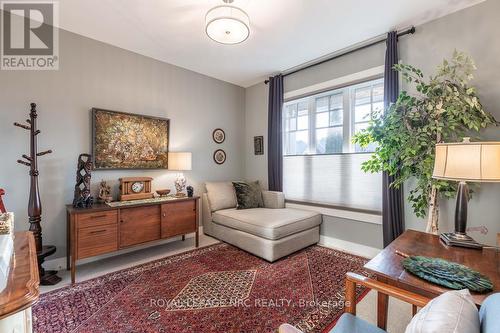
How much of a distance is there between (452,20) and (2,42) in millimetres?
4553

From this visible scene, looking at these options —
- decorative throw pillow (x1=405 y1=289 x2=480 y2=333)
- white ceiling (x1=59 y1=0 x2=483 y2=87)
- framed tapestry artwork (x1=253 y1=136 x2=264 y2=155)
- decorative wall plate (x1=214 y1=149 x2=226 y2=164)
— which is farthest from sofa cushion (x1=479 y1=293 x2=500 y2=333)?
decorative wall plate (x1=214 y1=149 x2=226 y2=164)

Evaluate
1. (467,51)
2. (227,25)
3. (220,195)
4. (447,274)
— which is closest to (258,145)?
(220,195)

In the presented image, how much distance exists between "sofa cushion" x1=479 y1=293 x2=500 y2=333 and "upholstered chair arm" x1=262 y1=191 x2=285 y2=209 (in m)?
2.94

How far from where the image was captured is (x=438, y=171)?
1623mm

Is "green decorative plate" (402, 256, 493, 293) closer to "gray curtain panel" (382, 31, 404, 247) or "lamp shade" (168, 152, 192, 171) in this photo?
"gray curtain panel" (382, 31, 404, 247)

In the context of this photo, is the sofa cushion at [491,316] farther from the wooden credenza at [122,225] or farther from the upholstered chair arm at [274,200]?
the upholstered chair arm at [274,200]

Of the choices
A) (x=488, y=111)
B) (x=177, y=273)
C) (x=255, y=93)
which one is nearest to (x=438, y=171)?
(x=488, y=111)

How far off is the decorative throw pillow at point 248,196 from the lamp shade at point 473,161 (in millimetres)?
2504

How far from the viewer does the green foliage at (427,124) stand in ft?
6.70

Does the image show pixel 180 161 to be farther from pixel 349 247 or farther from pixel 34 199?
pixel 349 247

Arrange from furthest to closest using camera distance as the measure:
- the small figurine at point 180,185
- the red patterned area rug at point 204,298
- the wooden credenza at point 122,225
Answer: the small figurine at point 180,185
the wooden credenza at point 122,225
the red patterned area rug at point 204,298

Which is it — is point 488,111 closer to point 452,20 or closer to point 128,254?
point 452,20

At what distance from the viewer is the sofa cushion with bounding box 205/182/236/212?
371 cm

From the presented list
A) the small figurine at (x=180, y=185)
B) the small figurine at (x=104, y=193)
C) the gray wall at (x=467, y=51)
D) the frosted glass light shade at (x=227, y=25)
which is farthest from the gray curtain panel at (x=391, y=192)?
the small figurine at (x=104, y=193)
